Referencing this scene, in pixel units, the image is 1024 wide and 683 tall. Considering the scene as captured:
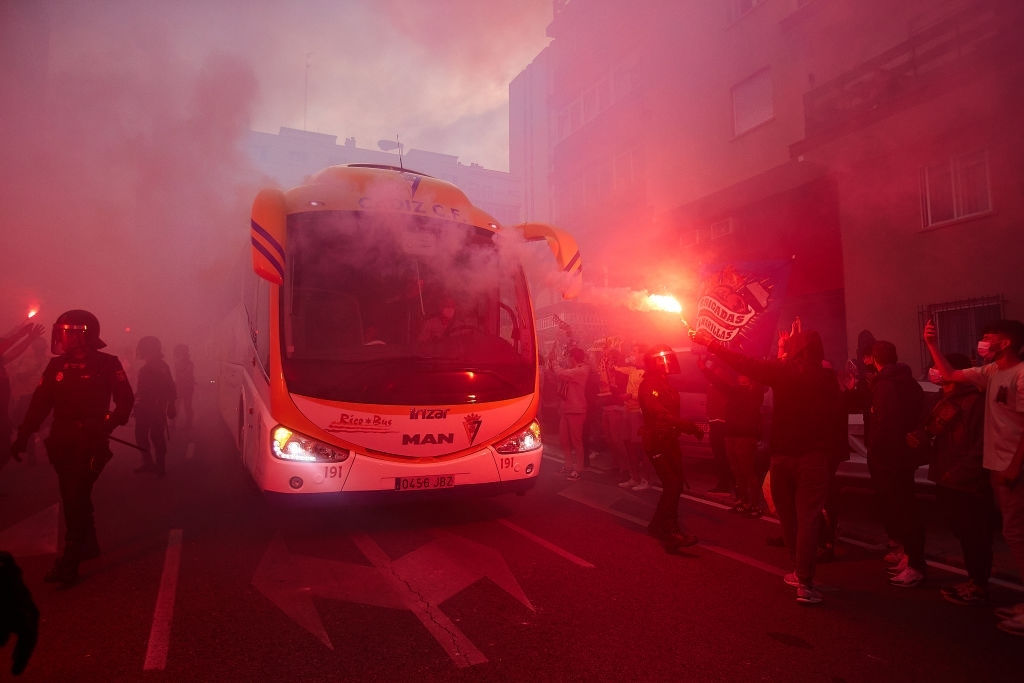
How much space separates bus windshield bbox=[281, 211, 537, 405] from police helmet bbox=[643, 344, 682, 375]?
972 millimetres

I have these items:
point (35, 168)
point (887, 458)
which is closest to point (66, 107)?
point (35, 168)

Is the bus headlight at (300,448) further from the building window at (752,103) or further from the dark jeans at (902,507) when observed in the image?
the building window at (752,103)

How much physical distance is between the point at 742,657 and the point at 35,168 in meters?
14.4

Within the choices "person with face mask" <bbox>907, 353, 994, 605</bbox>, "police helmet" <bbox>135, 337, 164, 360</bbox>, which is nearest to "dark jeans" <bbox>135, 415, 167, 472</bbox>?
"police helmet" <bbox>135, 337, 164, 360</bbox>

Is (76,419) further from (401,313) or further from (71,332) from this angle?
(401,313)

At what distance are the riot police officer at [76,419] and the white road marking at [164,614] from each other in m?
0.52

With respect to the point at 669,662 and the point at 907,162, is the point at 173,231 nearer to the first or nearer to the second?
the point at 669,662

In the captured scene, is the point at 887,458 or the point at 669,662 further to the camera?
the point at 887,458

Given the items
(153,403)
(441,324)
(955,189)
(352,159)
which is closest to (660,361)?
(441,324)

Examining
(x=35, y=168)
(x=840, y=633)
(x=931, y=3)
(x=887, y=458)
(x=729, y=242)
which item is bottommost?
(x=840, y=633)

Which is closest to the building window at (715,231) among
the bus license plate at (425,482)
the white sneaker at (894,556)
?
the white sneaker at (894,556)

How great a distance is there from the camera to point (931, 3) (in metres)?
10.1

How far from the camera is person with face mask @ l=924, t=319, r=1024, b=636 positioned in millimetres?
3393

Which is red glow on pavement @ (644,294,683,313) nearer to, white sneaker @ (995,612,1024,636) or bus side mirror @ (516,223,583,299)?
bus side mirror @ (516,223,583,299)
